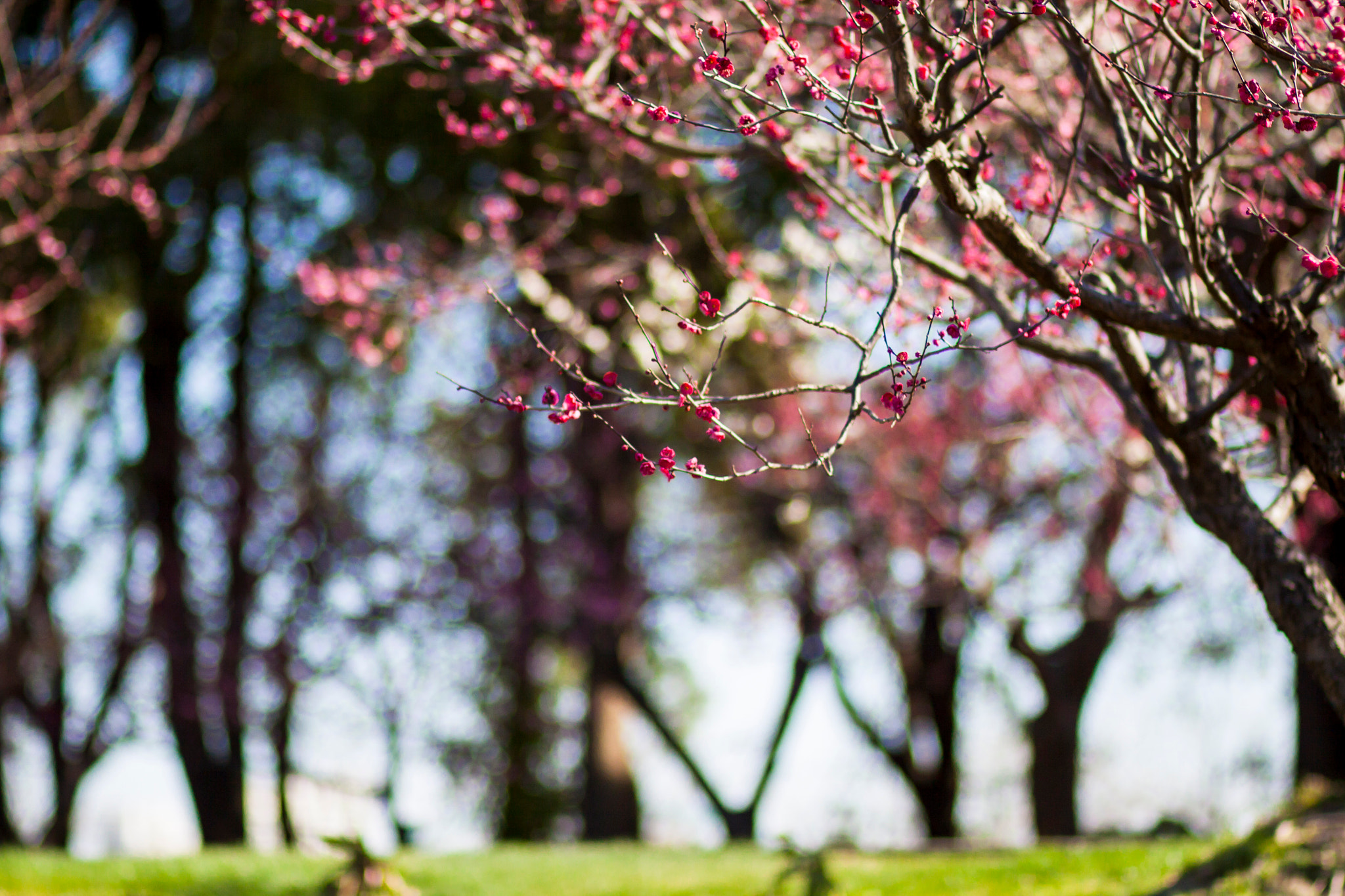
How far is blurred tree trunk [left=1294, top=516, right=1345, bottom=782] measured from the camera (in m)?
9.23

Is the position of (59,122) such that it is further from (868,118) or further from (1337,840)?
(1337,840)

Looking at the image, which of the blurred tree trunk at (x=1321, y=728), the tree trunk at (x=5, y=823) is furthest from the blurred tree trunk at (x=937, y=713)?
the tree trunk at (x=5, y=823)

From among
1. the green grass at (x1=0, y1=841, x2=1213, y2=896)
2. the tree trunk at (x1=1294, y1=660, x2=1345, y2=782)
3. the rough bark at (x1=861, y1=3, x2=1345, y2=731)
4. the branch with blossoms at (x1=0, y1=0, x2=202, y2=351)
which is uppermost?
the branch with blossoms at (x1=0, y1=0, x2=202, y2=351)

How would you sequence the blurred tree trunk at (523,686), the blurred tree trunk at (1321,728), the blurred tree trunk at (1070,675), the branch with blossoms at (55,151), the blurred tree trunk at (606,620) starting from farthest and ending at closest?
the blurred tree trunk at (523,686) → the blurred tree trunk at (606,620) → the blurred tree trunk at (1070,675) → the blurred tree trunk at (1321,728) → the branch with blossoms at (55,151)

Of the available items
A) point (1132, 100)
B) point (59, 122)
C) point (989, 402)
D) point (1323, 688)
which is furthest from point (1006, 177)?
point (59, 122)

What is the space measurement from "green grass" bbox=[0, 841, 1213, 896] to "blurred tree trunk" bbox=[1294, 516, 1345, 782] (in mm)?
1504

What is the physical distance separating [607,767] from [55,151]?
10732mm

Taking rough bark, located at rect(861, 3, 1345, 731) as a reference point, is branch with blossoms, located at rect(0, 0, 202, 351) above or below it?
above

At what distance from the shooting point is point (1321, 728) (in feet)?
34.0

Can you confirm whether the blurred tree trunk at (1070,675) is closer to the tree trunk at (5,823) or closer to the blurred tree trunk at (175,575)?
the blurred tree trunk at (175,575)

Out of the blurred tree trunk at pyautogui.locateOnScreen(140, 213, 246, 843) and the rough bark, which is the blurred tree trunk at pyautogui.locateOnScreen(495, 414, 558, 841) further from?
the rough bark

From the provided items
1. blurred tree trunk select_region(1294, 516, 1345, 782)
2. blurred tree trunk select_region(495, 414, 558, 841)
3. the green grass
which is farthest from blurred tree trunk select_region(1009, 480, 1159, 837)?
blurred tree trunk select_region(495, 414, 558, 841)

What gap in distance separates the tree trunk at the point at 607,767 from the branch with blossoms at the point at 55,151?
29.2 feet

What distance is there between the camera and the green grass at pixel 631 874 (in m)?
7.75
